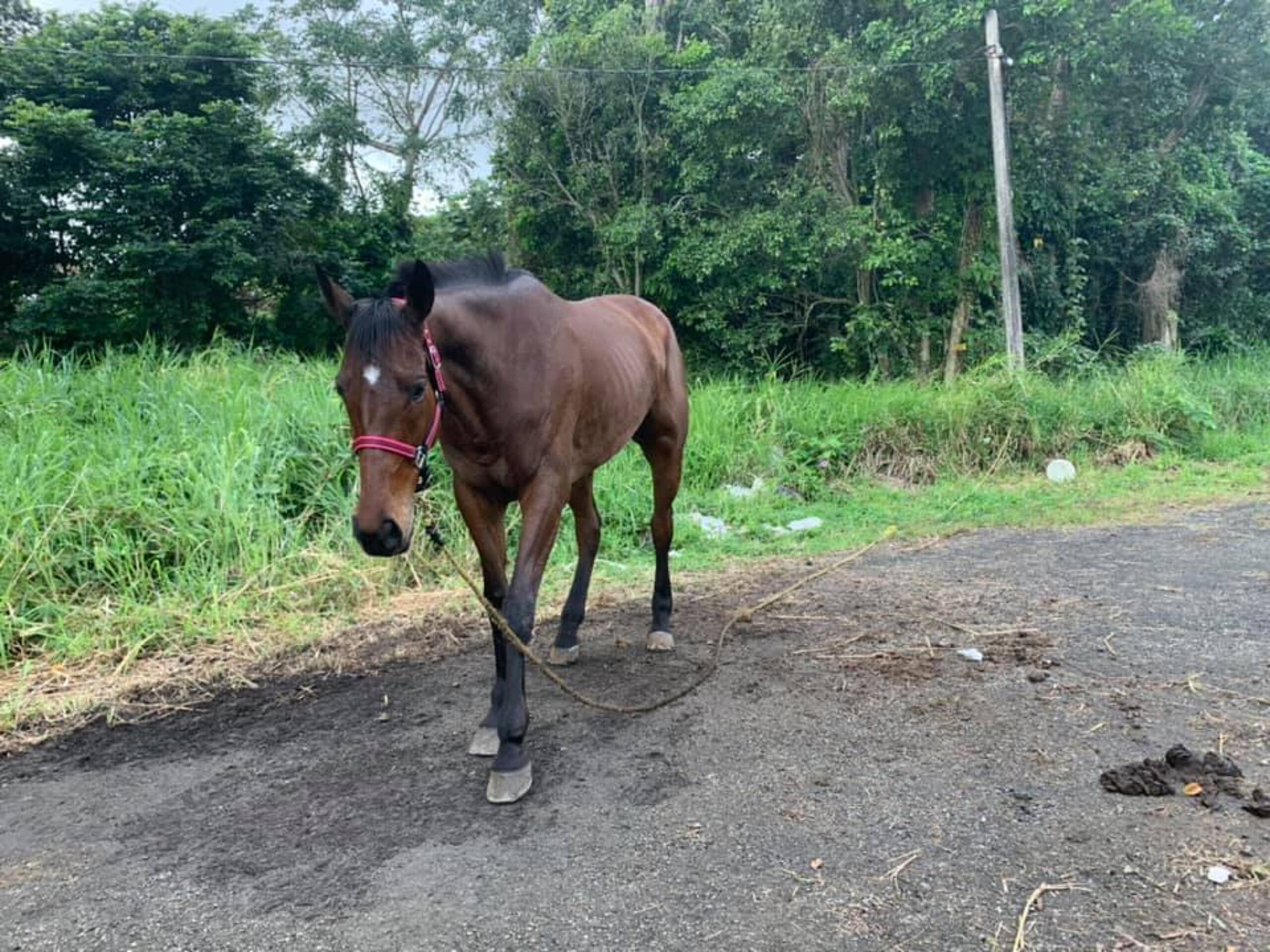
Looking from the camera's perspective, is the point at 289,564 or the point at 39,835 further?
the point at 289,564

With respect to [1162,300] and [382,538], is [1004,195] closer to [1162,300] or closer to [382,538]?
[1162,300]

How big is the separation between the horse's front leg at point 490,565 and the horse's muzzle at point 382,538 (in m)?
0.68

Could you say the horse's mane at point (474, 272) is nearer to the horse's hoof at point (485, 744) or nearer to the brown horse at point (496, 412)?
the brown horse at point (496, 412)

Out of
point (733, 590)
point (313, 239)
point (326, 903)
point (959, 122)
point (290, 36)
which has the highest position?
point (290, 36)

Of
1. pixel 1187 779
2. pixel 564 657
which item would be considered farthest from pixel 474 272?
pixel 1187 779

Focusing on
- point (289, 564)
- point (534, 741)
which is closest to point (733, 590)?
point (534, 741)

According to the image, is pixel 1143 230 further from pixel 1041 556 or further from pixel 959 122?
pixel 1041 556

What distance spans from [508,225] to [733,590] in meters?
12.4

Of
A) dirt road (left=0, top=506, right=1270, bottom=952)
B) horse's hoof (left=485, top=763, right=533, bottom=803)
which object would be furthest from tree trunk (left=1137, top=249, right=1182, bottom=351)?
horse's hoof (left=485, top=763, right=533, bottom=803)

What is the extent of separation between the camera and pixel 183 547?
4.70 meters

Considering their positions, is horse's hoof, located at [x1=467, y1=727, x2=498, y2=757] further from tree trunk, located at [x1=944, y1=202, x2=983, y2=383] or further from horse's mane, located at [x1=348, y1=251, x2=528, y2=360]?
tree trunk, located at [x1=944, y1=202, x2=983, y2=383]

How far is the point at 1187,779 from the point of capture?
252 cm

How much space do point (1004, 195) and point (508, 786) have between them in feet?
35.4

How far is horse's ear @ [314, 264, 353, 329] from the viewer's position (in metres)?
2.50
